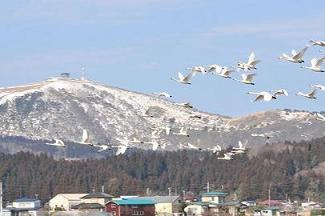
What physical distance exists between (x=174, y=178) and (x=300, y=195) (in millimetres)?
35271

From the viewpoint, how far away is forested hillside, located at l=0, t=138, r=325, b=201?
158 m

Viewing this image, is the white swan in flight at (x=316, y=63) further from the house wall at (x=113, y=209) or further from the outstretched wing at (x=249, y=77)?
the house wall at (x=113, y=209)

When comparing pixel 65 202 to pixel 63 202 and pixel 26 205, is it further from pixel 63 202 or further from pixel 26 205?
pixel 26 205

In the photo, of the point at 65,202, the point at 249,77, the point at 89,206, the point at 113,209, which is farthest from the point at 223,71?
the point at 65,202

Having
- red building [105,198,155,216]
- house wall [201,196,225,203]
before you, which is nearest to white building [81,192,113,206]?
house wall [201,196,225,203]

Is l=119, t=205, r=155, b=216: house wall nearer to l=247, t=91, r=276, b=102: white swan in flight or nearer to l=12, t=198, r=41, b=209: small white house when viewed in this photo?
l=12, t=198, r=41, b=209: small white house

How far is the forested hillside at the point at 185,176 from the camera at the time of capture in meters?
158

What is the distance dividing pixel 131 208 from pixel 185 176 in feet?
265

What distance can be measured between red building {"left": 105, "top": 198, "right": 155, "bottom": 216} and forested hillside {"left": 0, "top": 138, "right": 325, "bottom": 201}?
41756 mm

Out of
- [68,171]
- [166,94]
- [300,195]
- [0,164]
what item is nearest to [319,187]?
[300,195]

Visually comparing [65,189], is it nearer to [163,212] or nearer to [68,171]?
[68,171]

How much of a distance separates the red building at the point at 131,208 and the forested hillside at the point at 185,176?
41756 millimetres

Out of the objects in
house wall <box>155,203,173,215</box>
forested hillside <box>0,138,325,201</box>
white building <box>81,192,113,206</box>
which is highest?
forested hillside <box>0,138,325,201</box>

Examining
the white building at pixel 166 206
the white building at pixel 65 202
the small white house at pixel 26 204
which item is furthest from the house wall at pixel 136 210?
the white building at pixel 65 202
